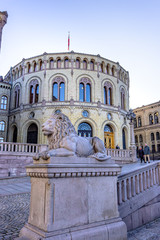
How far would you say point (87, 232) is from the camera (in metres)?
3.26

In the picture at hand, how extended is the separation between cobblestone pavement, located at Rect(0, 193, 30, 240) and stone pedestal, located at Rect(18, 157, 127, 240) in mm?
864

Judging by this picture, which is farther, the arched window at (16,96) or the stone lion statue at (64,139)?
the arched window at (16,96)

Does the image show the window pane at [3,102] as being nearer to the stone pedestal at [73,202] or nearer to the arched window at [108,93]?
the arched window at [108,93]

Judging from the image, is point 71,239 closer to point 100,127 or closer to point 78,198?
point 78,198

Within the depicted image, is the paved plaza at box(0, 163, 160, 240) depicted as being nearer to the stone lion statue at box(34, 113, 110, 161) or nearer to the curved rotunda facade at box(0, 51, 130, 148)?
the stone lion statue at box(34, 113, 110, 161)

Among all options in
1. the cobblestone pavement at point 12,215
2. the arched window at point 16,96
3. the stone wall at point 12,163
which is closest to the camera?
the cobblestone pavement at point 12,215

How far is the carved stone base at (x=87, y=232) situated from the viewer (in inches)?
117

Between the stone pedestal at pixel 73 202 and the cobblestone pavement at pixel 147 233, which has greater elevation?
the stone pedestal at pixel 73 202

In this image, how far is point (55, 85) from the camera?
93.0 ft

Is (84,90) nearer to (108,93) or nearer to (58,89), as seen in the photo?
(58,89)

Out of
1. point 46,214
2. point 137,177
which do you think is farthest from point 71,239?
point 137,177

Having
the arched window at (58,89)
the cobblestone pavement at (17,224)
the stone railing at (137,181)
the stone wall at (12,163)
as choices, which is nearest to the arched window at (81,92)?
the arched window at (58,89)

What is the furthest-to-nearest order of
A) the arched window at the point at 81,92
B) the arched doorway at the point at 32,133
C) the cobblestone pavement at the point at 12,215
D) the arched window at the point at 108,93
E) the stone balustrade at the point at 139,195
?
the arched window at the point at 108,93 → the arched window at the point at 81,92 → the arched doorway at the point at 32,133 → the stone balustrade at the point at 139,195 → the cobblestone pavement at the point at 12,215

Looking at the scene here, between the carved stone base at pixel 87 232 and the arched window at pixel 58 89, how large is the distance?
24698 mm
